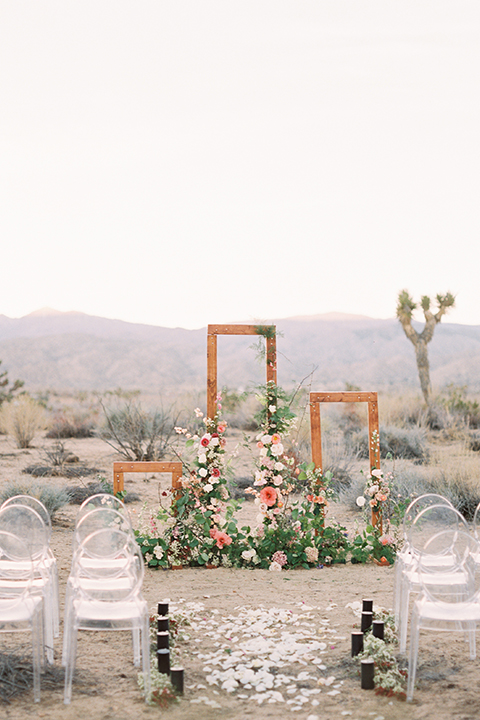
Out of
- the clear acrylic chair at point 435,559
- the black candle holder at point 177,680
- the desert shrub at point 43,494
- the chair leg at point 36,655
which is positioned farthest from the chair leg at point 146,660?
the desert shrub at point 43,494

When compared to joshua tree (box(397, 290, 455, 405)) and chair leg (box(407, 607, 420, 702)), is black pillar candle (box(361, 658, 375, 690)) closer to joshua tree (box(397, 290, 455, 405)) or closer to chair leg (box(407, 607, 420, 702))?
chair leg (box(407, 607, 420, 702))

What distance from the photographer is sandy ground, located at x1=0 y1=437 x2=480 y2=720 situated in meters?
3.39

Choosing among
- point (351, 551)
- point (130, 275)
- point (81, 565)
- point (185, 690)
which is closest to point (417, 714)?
point (185, 690)

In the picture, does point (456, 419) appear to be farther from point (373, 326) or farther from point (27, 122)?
point (373, 326)

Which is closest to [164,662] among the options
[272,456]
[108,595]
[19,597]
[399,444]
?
[108,595]

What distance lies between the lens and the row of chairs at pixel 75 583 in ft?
11.4

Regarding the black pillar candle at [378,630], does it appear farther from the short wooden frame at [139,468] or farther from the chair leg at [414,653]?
the short wooden frame at [139,468]

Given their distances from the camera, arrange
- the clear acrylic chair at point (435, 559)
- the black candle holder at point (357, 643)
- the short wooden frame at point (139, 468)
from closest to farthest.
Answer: the black candle holder at point (357, 643) → the clear acrylic chair at point (435, 559) → the short wooden frame at point (139, 468)

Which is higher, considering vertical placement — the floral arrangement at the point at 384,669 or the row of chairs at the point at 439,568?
the row of chairs at the point at 439,568

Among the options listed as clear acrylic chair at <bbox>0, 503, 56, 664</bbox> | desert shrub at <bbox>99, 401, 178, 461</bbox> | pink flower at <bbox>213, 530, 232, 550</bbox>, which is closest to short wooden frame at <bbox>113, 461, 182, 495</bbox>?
pink flower at <bbox>213, 530, 232, 550</bbox>

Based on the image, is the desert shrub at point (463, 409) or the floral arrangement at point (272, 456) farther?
the desert shrub at point (463, 409)

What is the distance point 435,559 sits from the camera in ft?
14.6

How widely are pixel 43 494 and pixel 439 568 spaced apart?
5357 millimetres

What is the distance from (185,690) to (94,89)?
40.9 feet
